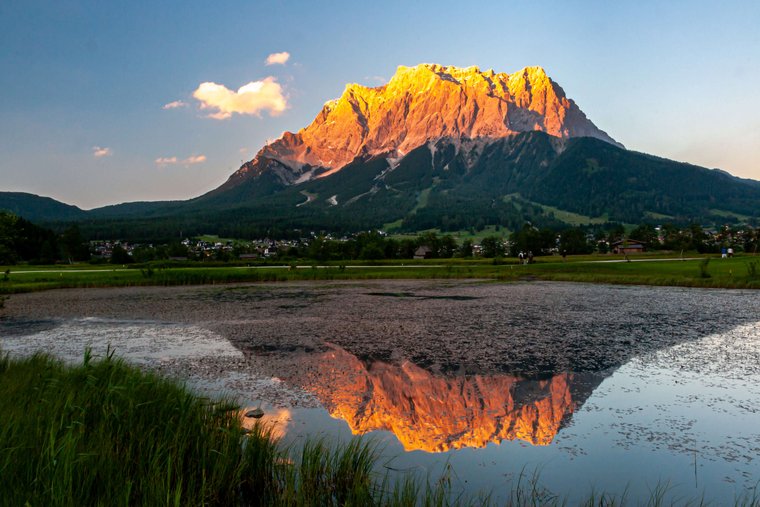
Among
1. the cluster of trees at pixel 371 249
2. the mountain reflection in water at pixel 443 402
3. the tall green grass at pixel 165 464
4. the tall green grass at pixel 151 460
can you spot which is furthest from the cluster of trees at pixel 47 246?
the tall green grass at pixel 165 464

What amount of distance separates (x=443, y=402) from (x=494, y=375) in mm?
3673

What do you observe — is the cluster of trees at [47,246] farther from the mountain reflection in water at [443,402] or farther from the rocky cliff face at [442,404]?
the rocky cliff face at [442,404]

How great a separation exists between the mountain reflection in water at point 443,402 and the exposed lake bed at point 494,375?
0.26ft

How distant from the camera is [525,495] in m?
9.25

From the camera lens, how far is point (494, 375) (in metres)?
18.2

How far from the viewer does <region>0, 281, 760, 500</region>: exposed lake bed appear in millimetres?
10930

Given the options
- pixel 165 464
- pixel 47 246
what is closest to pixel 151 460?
pixel 165 464

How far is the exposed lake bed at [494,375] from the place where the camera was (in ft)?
35.9

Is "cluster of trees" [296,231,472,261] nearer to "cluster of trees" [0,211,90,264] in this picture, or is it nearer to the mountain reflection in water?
"cluster of trees" [0,211,90,264]

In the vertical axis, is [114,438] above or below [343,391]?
above

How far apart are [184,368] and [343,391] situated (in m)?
6.92

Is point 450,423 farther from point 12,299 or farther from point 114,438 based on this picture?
point 12,299

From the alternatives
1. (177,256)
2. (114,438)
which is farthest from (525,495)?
(177,256)

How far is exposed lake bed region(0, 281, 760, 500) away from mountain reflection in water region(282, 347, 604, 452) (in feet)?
0.26
